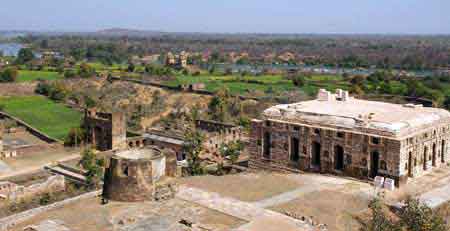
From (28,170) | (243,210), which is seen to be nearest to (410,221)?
(243,210)

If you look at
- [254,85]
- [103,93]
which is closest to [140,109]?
[103,93]

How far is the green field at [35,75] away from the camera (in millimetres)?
85050

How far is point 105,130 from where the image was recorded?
158ft

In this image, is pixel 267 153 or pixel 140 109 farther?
pixel 140 109

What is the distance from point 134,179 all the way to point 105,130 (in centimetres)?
2451

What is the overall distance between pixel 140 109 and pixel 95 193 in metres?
38.7

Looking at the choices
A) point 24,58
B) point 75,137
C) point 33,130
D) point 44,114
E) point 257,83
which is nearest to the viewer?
point 75,137

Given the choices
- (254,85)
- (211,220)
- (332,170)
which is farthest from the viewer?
(254,85)

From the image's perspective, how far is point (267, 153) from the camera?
108 feet

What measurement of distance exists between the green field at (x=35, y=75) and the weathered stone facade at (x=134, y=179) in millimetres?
63655

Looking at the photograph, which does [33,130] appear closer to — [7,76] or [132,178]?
[7,76]

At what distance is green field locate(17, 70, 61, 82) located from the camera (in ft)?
279

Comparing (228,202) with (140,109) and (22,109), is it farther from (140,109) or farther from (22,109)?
(22,109)

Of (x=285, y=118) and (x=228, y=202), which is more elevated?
(x=285, y=118)
